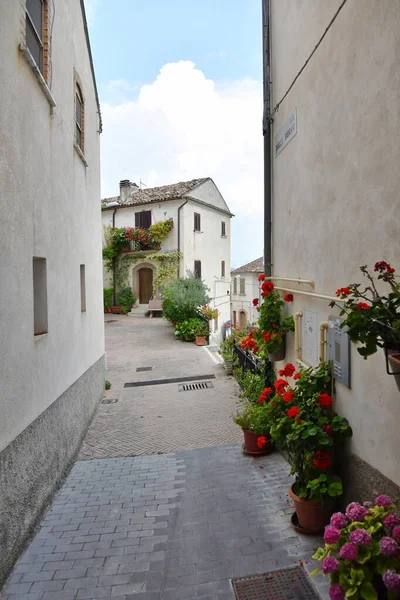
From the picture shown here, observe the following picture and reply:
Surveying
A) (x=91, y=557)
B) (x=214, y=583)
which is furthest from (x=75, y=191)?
(x=214, y=583)

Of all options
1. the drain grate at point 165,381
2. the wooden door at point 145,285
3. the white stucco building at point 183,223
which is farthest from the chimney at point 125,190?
the drain grate at point 165,381

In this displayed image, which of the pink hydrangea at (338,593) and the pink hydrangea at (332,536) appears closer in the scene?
the pink hydrangea at (338,593)

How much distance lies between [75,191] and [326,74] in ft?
14.9

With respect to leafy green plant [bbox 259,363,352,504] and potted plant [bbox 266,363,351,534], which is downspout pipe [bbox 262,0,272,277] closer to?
leafy green plant [bbox 259,363,352,504]

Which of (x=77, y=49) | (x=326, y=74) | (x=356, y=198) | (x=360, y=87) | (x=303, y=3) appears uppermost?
(x=77, y=49)

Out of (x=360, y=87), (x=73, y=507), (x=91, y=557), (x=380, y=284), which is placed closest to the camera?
(x=380, y=284)

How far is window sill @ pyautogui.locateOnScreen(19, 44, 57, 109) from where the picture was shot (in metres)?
4.07

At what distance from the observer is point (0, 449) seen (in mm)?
3383

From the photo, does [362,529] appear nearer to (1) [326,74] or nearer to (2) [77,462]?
(1) [326,74]

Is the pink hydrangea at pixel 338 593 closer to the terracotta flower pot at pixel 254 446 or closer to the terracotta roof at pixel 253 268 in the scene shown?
the terracotta flower pot at pixel 254 446

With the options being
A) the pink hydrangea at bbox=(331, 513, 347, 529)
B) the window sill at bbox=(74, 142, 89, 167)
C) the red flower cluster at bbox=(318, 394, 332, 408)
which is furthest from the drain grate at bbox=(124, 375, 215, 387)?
the pink hydrangea at bbox=(331, 513, 347, 529)

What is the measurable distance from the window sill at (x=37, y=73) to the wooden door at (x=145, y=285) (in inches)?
831

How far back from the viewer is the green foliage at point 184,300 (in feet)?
58.8

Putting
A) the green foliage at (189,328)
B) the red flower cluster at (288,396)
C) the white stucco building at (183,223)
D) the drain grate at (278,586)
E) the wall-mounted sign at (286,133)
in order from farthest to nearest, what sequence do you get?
the white stucco building at (183,223), the green foliage at (189,328), the wall-mounted sign at (286,133), the red flower cluster at (288,396), the drain grate at (278,586)
